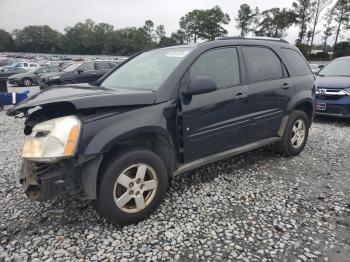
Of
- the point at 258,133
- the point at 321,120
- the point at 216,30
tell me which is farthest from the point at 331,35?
the point at 258,133

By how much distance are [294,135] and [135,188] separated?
10.2ft

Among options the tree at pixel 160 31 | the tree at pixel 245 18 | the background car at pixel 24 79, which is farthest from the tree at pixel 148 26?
the background car at pixel 24 79

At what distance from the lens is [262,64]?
14.1 feet

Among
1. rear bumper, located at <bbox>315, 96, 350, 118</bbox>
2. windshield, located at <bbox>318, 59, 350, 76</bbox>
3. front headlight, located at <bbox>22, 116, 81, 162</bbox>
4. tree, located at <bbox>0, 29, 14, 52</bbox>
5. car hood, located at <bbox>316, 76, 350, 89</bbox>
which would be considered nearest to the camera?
front headlight, located at <bbox>22, 116, 81, 162</bbox>

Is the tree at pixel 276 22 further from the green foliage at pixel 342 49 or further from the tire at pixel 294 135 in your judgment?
the tire at pixel 294 135

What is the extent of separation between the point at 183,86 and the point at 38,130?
1504 millimetres

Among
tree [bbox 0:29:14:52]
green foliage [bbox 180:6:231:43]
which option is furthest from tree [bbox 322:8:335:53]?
tree [bbox 0:29:14:52]

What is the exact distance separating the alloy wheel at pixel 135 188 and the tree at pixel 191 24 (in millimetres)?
86119

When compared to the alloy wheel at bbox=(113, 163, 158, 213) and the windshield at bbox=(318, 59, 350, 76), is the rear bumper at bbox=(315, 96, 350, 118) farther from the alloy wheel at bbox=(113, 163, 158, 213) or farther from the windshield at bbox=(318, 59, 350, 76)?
the alloy wheel at bbox=(113, 163, 158, 213)

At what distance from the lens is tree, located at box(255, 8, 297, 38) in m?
55.9

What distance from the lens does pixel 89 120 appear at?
2670 millimetres

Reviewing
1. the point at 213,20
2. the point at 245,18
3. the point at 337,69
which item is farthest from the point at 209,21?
the point at 337,69

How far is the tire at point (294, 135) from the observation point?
4.71 m

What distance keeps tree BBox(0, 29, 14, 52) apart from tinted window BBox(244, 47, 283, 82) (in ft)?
366
